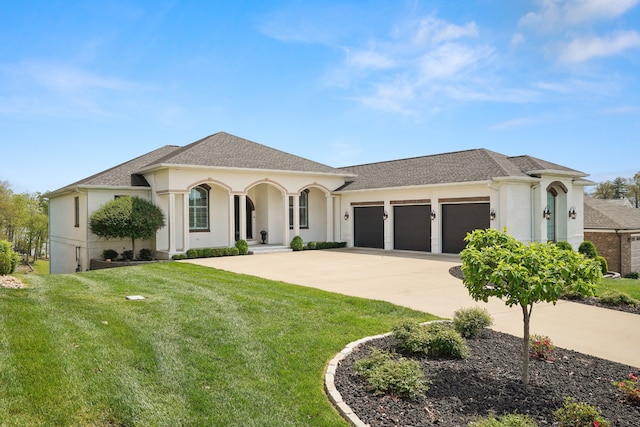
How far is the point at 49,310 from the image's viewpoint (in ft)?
23.3

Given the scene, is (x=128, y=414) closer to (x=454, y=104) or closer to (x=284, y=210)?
(x=454, y=104)

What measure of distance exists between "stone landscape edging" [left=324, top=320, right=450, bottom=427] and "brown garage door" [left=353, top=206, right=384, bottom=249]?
52.9 ft

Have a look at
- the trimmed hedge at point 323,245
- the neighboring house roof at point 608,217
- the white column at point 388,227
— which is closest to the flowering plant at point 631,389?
the white column at point 388,227

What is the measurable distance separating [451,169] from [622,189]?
167 feet

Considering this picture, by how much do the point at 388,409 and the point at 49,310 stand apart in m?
5.77

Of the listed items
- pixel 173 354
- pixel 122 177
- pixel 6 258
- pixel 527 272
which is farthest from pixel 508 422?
pixel 122 177

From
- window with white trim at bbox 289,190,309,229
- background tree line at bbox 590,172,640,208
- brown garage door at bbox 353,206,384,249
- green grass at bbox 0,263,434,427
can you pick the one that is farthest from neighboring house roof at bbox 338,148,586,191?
background tree line at bbox 590,172,640,208

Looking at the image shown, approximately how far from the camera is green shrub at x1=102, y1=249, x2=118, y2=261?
61.9 feet

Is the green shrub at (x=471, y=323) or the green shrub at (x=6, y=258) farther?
the green shrub at (x=6, y=258)

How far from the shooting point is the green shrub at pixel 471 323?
6.46 meters

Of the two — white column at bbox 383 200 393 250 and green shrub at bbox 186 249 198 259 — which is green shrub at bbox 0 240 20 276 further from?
white column at bbox 383 200 393 250

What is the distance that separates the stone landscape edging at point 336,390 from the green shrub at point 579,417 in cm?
166

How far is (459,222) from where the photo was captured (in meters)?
18.8

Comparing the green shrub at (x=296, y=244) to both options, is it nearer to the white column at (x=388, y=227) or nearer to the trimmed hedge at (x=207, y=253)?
the trimmed hedge at (x=207, y=253)
